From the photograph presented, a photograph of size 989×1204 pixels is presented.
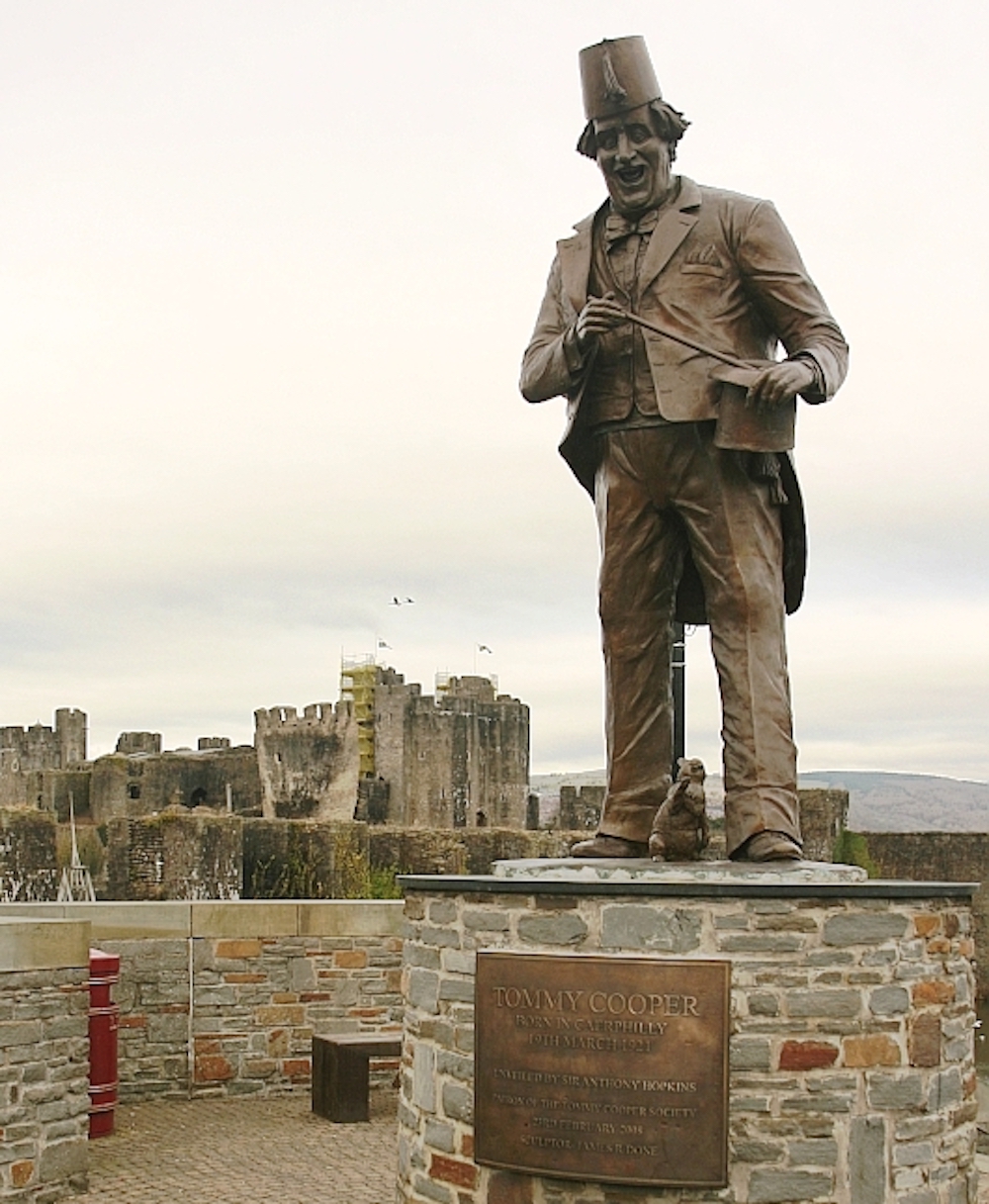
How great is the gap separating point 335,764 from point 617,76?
Answer: 115ft

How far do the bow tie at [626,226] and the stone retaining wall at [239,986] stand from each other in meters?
5.63

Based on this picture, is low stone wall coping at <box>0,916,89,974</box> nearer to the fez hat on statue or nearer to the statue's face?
the statue's face

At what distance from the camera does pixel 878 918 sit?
5.54 metres

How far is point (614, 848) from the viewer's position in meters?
6.48

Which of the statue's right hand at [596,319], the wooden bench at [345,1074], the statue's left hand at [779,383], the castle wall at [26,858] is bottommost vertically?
the wooden bench at [345,1074]

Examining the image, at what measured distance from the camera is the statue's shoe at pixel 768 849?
19.7ft

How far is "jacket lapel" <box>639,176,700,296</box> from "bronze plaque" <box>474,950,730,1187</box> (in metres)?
2.56

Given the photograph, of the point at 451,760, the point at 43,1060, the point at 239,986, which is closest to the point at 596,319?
the point at 43,1060

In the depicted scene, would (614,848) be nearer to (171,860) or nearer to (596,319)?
(596,319)

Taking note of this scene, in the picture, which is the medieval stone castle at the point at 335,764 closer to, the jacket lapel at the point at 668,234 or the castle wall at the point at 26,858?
the castle wall at the point at 26,858

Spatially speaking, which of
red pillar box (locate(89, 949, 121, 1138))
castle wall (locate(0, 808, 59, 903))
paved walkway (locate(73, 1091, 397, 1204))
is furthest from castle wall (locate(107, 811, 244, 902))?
red pillar box (locate(89, 949, 121, 1138))

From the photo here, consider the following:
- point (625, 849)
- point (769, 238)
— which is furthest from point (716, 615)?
point (769, 238)

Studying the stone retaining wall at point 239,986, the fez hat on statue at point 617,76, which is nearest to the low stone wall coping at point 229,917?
the stone retaining wall at point 239,986

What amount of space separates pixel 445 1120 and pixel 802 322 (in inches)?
124
